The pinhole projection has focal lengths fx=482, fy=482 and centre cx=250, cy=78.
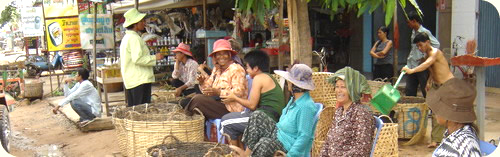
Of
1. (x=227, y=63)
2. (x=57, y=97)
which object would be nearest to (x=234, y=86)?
(x=227, y=63)

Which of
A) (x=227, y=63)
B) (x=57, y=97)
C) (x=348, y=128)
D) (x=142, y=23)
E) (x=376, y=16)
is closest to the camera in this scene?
(x=348, y=128)

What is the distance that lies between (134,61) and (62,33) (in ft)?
14.5

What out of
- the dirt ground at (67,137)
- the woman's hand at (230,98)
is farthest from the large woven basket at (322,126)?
the dirt ground at (67,137)

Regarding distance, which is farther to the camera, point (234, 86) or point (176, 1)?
point (176, 1)

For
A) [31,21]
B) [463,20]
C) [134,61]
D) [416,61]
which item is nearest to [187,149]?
[134,61]

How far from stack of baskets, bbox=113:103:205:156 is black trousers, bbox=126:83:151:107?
0.69 meters

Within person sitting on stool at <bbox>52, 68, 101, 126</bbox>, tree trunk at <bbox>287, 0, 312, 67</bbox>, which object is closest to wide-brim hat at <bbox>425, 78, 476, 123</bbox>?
tree trunk at <bbox>287, 0, 312, 67</bbox>

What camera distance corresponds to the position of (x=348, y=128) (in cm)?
322

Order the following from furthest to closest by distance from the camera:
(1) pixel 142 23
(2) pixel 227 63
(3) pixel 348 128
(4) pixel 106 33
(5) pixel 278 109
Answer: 1. (4) pixel 106 33
2. (1) pixel 142 23
3. (2) pixel 227 63
4. (5) pixel 278 109
5. (3) pixel 348 128

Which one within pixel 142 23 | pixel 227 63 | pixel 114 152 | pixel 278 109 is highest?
pixel 142 23

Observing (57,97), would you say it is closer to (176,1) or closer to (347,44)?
(176,1)

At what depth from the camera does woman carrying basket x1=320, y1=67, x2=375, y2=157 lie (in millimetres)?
3180

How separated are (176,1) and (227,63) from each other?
188 inches

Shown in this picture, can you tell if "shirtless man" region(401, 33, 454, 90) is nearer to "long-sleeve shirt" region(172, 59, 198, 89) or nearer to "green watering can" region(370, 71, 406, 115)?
"green watering can" region(370, 71, 406, 115)
